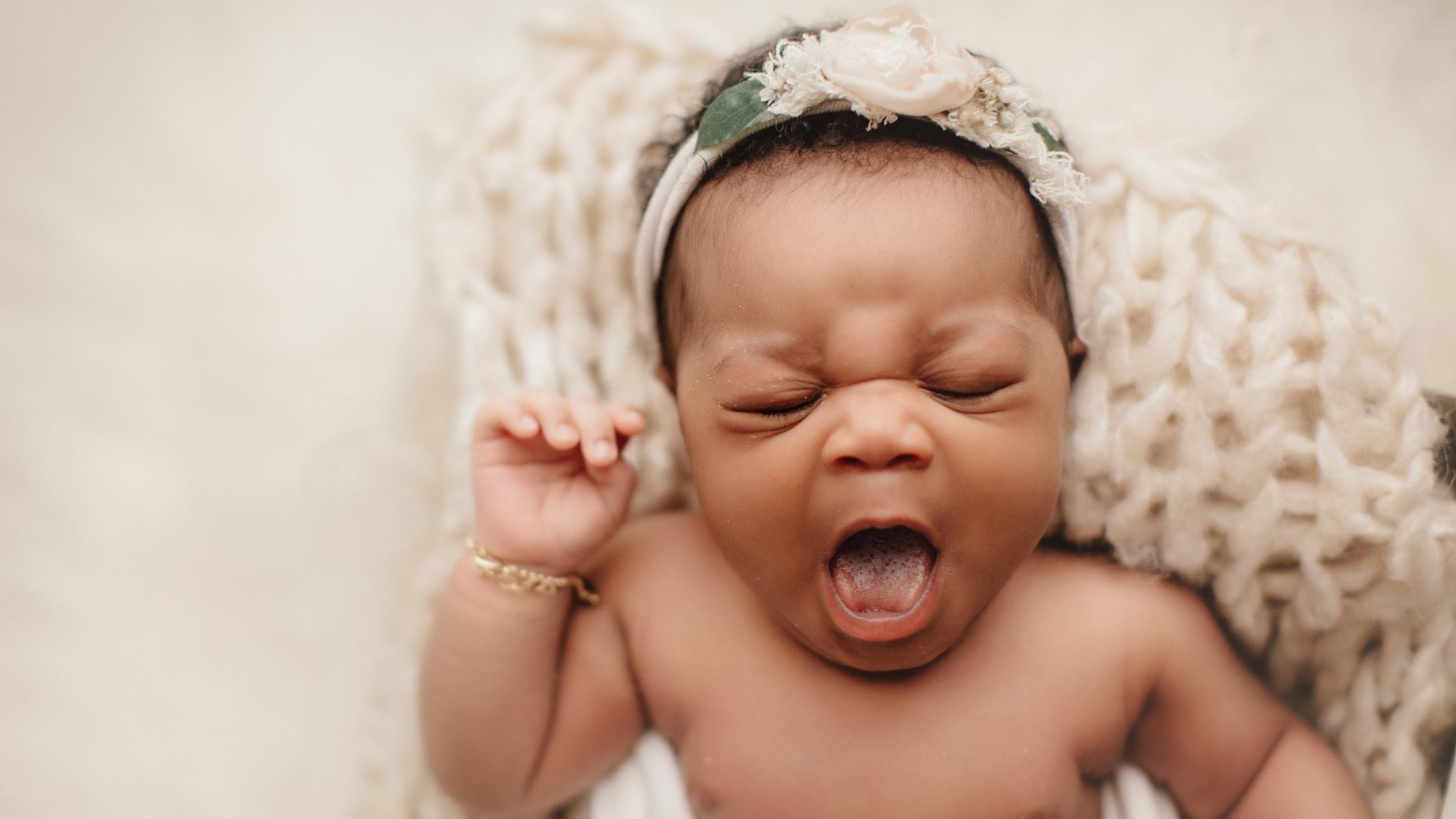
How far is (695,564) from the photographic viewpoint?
1.22 meters

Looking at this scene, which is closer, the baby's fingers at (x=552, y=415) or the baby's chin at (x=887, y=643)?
the baby's chin at (x=887, y=643)

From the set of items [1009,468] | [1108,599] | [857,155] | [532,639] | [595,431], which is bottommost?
[532,639]

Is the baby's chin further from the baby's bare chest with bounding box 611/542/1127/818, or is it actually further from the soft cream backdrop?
the soft cream backdrop

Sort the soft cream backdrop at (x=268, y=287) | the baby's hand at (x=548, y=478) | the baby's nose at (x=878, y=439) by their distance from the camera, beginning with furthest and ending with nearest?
1. the soft cream backdrop at (x=268, y=287)
2. the baby's hand at (x=548, y=478)
3. the baby's nose at (x=878, y=439)

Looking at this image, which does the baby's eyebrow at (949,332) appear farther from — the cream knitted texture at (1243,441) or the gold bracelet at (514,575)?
the gold bracelet at (514,575)

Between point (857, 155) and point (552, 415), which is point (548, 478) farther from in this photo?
point (857, 155)

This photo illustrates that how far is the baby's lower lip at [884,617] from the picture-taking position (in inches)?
37.7

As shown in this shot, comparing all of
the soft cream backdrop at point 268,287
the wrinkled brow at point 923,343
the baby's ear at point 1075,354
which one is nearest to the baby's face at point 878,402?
the wrinkled brow at point 923,343

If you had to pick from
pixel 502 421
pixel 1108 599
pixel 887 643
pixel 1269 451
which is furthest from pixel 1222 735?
pixel 502 421

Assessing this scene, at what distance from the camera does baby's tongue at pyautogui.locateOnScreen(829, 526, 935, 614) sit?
0.98 m

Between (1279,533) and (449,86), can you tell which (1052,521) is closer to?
(1279,533)

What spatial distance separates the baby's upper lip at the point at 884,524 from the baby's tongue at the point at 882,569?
0.03m

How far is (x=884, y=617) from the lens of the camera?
0.97 meters

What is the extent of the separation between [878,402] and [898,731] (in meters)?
0.36
